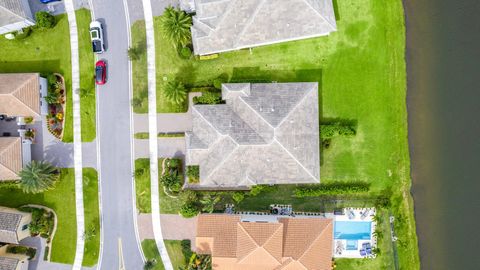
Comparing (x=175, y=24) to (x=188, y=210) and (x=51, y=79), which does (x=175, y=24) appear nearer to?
(x=51, y=79)

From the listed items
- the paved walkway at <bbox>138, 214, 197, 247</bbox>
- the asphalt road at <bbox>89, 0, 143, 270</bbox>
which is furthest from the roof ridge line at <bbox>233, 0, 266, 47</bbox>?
the paved walkway at <bbox>138, 214, 197, 247</bbox>

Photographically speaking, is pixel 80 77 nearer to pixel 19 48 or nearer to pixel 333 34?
pixel 19 48

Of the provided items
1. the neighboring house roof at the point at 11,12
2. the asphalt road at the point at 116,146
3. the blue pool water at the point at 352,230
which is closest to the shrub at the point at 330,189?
the blue pool water at the point at 352,230

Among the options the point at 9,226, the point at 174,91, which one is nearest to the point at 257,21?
the point at 174,91

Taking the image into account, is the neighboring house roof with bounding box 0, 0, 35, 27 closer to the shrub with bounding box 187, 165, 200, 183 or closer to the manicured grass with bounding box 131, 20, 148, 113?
the manicured grass with bounding box 131, 20, 148, 113

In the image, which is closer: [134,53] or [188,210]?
[188,210]
